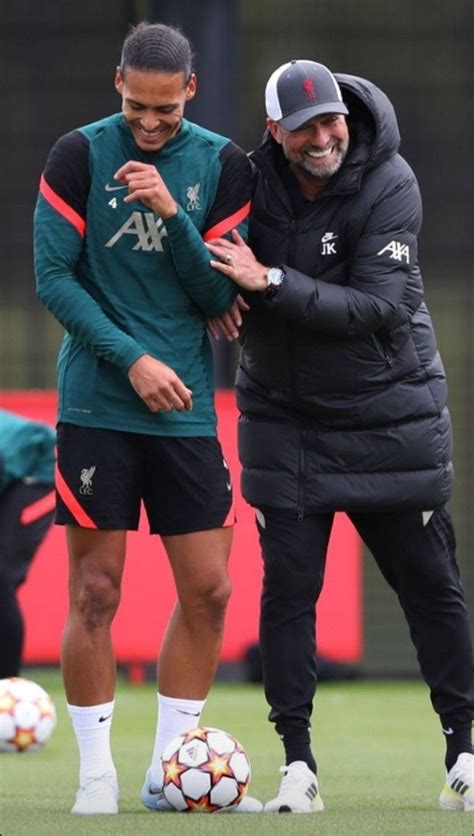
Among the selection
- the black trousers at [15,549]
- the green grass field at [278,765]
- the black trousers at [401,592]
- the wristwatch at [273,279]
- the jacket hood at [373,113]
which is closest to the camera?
the green grass field at [278,765]

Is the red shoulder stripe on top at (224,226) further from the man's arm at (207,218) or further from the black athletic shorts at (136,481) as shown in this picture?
the black athletic shorts at (136,481)

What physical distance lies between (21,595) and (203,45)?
3.08m

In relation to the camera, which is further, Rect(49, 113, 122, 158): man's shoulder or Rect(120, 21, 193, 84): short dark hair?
Rect(49, 113, 122, 158): man's shoulder

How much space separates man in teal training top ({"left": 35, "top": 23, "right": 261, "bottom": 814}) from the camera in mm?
4715

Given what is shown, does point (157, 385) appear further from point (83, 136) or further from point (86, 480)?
point (83, 136)

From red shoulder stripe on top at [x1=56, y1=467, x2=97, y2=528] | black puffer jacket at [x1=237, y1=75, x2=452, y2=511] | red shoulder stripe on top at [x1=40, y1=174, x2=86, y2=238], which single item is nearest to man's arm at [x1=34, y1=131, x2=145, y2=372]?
red shoulder stripe on top at [x1=40, y1=174, x2=86, y2=238]

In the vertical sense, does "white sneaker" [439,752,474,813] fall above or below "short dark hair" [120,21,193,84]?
below

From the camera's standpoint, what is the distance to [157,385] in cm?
468

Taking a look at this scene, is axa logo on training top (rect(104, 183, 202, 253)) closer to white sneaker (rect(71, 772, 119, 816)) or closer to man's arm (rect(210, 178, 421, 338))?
man's arm (rect(210, 178, 421, 338))

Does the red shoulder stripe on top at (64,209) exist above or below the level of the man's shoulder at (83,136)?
below

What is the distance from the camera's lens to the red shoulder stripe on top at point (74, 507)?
479 cm

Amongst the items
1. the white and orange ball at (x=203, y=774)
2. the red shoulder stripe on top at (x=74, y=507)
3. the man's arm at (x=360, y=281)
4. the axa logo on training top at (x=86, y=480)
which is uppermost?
the man's arm at (x=360, y=281)

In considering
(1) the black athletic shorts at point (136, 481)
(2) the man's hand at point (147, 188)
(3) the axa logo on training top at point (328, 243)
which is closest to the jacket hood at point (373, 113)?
(3) the axa logo on training top at point (328, 243)

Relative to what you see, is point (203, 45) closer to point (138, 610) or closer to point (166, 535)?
point (138, 610)
